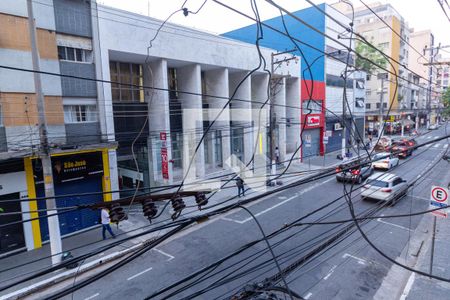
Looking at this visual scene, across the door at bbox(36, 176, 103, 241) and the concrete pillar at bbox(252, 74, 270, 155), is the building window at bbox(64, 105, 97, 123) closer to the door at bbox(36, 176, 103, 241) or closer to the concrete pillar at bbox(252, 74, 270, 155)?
the door at bbox(36, 176, 103, 241)

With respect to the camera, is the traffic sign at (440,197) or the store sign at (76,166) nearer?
the traffic sign at (440,197)

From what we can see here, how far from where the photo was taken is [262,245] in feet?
35.0

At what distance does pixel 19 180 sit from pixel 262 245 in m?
9.96

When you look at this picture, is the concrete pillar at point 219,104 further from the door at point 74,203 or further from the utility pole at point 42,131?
the utility pole at point 42,131

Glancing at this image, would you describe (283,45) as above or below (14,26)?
above

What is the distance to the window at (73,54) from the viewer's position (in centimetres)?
1207

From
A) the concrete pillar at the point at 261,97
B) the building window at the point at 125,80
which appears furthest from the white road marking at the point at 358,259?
the concrete pillar at the point at 261,97

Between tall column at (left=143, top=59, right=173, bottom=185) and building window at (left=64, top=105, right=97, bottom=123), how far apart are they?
11.0 ft

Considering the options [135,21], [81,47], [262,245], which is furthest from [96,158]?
[262,245]

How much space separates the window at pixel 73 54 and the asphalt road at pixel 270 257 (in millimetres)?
9142

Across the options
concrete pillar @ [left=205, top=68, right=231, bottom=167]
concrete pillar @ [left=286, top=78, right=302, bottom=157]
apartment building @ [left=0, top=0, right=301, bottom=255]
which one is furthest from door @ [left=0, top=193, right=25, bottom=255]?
concrete pillar @ [left=286, top=78, right=302, bottom=157]

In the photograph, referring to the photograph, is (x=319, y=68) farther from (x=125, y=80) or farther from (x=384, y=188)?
(x=125, y=80)

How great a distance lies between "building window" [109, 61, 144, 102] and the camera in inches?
619

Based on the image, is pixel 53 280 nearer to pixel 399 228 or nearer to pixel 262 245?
pixel 262 245
